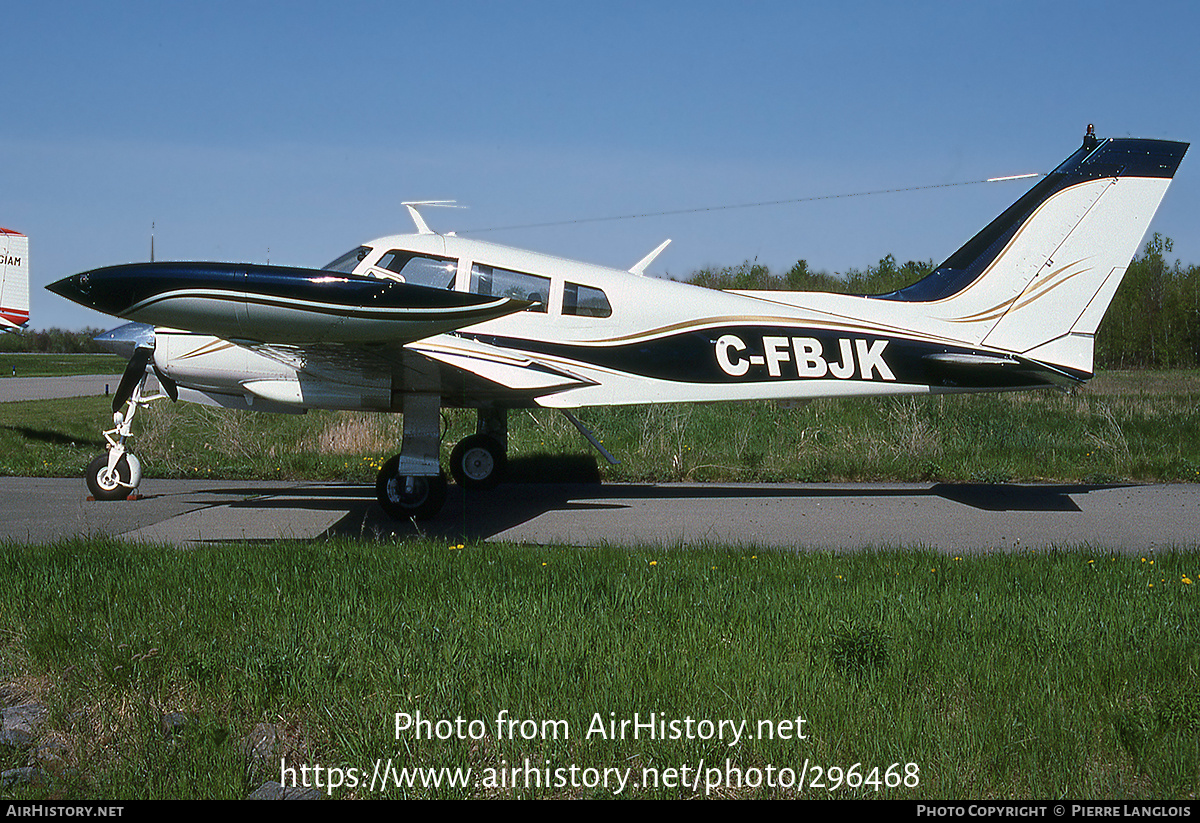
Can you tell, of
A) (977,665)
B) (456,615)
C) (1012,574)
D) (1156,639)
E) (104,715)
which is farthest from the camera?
(1012,574)

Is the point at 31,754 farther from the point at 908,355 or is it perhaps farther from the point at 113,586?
the point at 908,355

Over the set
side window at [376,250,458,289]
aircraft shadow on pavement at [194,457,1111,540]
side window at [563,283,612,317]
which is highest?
side window at [376,250,458,289]

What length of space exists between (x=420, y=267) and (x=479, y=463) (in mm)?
2510

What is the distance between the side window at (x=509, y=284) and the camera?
8680 millimetres

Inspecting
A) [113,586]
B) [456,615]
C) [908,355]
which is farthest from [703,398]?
[113,586]

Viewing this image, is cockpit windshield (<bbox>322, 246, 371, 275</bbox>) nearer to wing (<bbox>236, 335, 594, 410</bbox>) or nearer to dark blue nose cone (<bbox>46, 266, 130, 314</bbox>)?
wing (<bbox>236, 335, 594, 410</bbox>)

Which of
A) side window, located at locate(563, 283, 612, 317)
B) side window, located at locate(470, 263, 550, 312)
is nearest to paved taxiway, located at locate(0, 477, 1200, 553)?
side window, located at locate(563, 283, 612, 317)

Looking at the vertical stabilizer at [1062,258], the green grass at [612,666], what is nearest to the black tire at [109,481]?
the green grass at [612,666]

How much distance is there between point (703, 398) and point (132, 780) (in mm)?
6819

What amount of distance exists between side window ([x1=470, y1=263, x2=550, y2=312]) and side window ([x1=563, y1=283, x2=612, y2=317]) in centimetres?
22

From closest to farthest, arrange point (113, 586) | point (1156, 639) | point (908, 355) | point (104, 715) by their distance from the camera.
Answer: point (104, 715) → point (1156, 639) → point (113, 586) → point (908, 355)

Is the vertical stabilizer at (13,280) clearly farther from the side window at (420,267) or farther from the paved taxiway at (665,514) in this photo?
the side window at (420,267)

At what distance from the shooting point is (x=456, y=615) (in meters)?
4.41

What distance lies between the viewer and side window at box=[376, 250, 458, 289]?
339 inches
